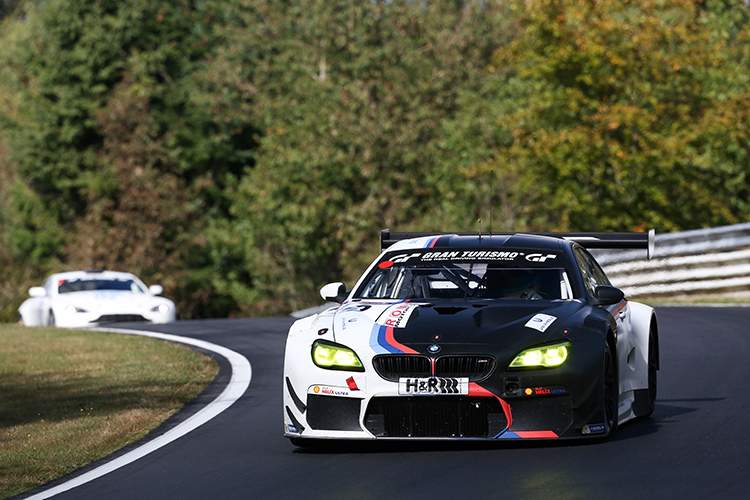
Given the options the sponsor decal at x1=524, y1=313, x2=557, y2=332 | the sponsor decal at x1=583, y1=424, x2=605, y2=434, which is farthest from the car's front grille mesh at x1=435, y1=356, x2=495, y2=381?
the sponsor decal at x1=583, y1=424, x2=605, y2=434

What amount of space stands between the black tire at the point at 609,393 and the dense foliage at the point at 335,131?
73.0 feet

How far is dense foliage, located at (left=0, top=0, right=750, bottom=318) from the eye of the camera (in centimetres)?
3030

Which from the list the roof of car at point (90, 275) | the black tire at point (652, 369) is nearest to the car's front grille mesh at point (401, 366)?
the black tire at point (652, 369)

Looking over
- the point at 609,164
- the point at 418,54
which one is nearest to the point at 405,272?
the point at 609,164

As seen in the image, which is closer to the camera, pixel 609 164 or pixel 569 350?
pixel 569 350

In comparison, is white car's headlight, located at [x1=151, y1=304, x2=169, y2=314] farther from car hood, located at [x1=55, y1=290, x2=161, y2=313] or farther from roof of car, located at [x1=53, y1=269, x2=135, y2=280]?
roof of car, located at [x1=53, y1=269, x2=135, y2=280]

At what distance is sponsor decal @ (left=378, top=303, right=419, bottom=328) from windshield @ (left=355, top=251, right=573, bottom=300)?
0.57 m

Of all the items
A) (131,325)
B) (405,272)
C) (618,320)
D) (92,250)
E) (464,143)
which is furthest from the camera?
(92,250)

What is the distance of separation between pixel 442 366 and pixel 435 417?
289mm

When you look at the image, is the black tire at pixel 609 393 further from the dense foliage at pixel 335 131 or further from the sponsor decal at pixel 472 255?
the dense foliage at pixel 335 131

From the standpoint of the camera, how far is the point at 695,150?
102 ft

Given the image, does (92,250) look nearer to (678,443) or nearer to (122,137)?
(122,137)

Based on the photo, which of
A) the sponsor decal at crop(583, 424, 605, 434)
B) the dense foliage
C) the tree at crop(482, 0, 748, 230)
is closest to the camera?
the sponsor decal at crop(583, 424, 605, 434)

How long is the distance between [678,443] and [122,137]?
40.8 meters
